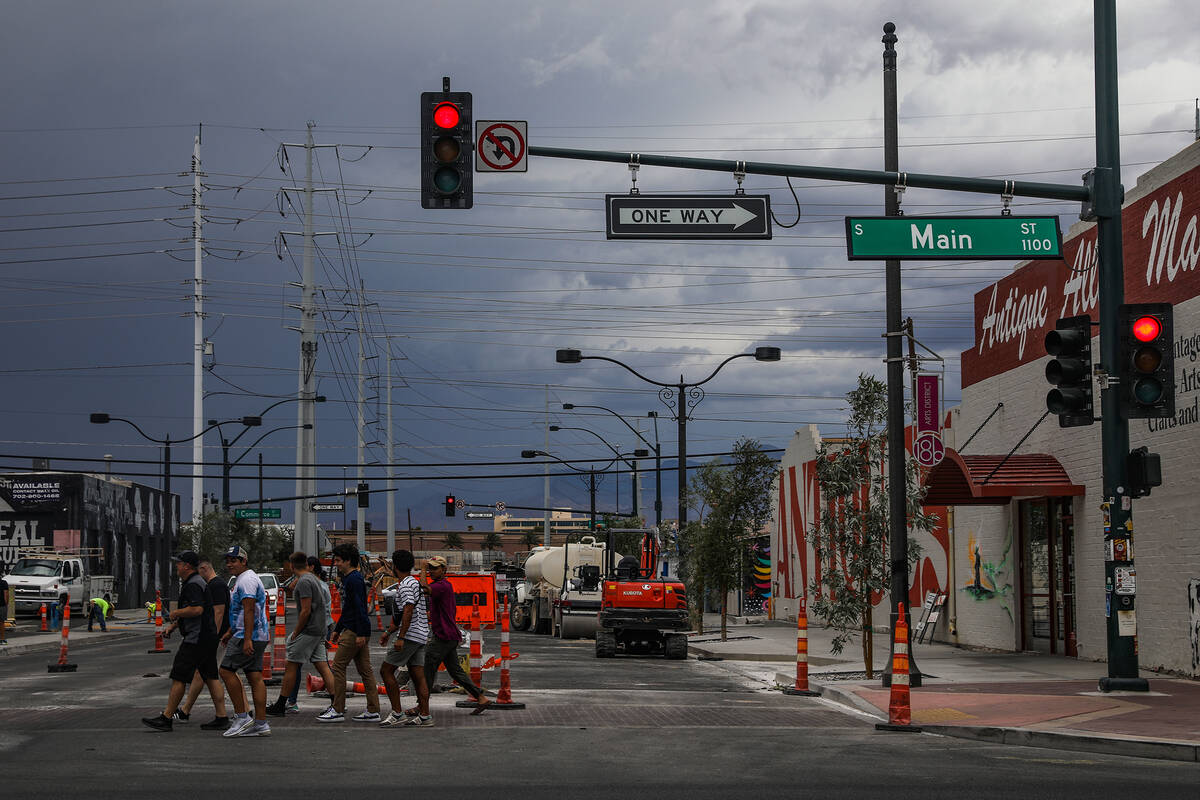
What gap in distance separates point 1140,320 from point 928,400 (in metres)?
8.89

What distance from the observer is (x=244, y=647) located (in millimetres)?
14617

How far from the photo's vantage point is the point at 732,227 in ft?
53.3

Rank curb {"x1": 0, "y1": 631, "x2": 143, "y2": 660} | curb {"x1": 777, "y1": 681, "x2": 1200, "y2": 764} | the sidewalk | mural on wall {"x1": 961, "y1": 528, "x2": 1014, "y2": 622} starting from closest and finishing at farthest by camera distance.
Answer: curb {"x1": 777, "y1": 681, "x2": 1200, "y2": 764}, the sidewalk, mural on wall {"x1": 961, "y1": 528, "x2": 1014, "y2": 622}, curb {"x1": 0, "y1": 631, "x2": 143, "y2": 660}

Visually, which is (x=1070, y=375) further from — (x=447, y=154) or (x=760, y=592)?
(x=760, y=592)

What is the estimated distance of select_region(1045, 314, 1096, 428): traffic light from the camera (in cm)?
1645

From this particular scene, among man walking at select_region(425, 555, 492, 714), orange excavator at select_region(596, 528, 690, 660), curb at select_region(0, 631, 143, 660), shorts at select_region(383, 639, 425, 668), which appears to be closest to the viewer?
shorts at select_region(383, 639, 425, 668)

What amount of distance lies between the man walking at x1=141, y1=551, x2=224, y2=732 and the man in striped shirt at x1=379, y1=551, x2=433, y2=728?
6.08ft

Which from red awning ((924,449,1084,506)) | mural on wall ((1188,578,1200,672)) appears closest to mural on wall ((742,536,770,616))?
red awning ((924,449,1084,506))

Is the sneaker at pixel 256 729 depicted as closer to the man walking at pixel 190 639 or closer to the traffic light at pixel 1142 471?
the man walking at pixel 190 639

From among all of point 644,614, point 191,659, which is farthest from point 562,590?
point 191,659

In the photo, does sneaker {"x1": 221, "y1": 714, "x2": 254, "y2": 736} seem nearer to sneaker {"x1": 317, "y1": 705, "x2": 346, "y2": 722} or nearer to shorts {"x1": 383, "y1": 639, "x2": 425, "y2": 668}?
sneaker {"x1": 317, "y1": 705, "x2": 346, "y2": 722}

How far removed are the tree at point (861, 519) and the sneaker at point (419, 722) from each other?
25.7 feet

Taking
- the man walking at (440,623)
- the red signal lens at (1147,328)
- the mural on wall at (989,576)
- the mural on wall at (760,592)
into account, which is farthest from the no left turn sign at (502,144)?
the mural on wall at (760,592)

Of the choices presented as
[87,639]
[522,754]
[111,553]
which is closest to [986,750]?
[522,754]
